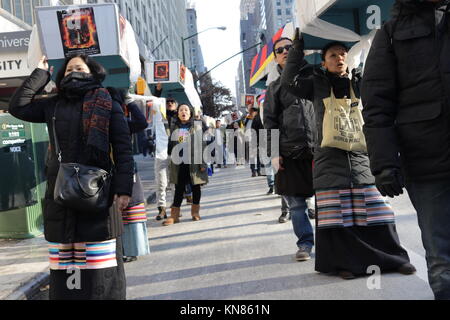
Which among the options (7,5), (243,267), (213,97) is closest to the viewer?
(243,267)

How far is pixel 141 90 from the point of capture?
7.07m

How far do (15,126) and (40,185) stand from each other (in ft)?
3.01

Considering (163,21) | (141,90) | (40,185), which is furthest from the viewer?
(163,21)

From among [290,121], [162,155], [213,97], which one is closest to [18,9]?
[162,155]

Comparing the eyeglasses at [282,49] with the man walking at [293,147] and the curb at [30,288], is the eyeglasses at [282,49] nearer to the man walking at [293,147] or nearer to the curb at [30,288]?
the man walking at [293,147]

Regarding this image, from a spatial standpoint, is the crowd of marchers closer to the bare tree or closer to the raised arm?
the raised arm

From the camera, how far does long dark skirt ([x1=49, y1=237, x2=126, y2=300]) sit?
3.35 metres

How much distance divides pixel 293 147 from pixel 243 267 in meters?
1.30

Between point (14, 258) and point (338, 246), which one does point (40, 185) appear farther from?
point (338, 246)

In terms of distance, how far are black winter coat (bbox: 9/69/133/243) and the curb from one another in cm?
129

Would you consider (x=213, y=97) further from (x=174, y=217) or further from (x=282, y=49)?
(x=282, y=49)

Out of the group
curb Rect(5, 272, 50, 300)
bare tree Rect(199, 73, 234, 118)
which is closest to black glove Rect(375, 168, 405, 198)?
curb Rect(5, 272, 50, 300)

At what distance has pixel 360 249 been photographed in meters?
4.22

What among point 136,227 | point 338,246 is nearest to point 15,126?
point 136,227
